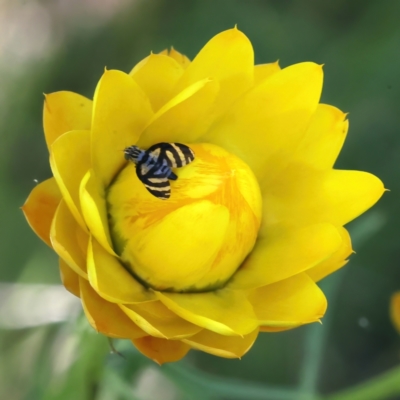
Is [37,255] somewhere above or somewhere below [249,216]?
below

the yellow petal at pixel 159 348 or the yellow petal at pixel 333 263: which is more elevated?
the yellow petal at pixel 333 263

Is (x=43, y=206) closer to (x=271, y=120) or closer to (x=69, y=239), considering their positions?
(x=69, y=239)

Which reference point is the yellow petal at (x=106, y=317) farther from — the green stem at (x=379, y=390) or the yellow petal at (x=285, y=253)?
the green stem at (x=379, y=390)

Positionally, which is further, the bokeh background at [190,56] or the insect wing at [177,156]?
the bokeh background at [190,56]

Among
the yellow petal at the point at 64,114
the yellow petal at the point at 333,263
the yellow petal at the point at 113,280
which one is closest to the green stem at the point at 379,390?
the yellow petal at the point at 333,263

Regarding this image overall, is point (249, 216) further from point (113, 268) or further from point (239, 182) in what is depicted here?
point (113, 268)

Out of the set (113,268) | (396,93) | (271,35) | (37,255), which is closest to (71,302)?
(37,255)

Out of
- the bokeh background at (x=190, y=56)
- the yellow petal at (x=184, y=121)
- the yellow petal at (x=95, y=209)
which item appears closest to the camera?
the yellow petal at (x=95, y=209)
